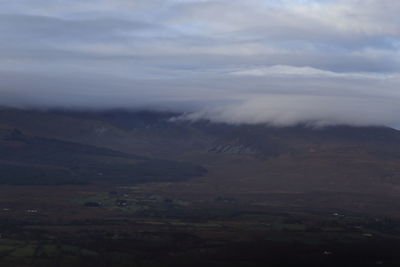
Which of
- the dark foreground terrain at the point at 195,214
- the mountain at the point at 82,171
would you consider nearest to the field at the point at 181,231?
the dark foreground terrain at the point at 195,214

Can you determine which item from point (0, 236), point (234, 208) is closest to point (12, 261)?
point (0, 236)

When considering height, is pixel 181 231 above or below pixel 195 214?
above

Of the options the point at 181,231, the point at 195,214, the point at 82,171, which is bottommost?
the point at 195,214

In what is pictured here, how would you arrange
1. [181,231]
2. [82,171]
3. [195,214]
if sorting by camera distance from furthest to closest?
[82,171], [195,214], [181,231]

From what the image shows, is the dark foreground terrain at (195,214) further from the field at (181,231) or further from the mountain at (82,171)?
the mountain at (82,171)

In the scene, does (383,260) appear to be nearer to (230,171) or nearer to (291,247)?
(291,247)

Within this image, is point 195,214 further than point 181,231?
Yes

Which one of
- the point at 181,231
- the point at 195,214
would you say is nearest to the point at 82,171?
the point at 195,214

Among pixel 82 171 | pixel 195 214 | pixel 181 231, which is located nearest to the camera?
pixel 181 231

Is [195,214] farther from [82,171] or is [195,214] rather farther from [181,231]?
[82,171]

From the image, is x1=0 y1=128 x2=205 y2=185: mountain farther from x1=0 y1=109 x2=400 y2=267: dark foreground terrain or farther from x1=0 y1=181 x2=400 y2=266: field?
x1=0 y1=181 x2=400 y2=266: field

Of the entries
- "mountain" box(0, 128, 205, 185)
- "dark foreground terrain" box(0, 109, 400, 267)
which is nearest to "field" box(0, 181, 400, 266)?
"dark foreground terrain" box(0, 109, 400, 267)
